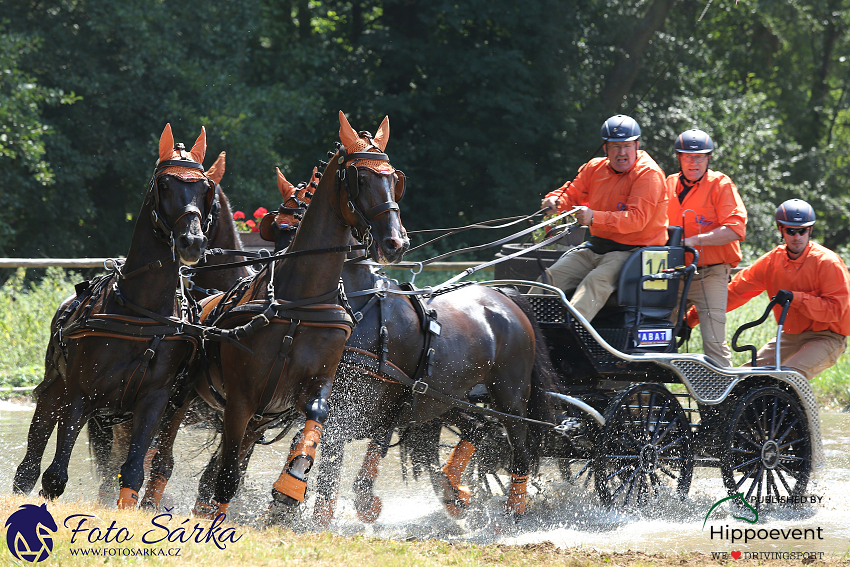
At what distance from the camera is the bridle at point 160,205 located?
14.4 feet

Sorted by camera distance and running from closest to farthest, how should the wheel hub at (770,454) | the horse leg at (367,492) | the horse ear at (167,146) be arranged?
the horse ear at (167,146)
the horse leg at (367,492)
the wheel hub at (770,454)

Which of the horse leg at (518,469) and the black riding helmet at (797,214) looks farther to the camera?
the black riding helmet at (797,214)

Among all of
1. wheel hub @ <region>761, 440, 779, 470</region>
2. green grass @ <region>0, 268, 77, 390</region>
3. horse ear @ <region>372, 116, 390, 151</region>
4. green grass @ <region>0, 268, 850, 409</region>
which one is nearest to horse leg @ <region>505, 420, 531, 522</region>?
wheel hub @ <region>761, 440, 779, 470</region>

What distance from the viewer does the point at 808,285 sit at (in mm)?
6504

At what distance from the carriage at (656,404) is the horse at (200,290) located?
1711 millimetres

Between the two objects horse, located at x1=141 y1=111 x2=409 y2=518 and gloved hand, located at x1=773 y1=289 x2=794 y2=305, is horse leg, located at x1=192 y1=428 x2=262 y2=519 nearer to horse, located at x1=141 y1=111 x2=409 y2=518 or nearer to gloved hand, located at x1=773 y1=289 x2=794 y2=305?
horse, located at x1=141 y1=111 x2=409 y2=518

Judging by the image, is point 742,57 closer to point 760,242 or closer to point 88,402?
point 760,242

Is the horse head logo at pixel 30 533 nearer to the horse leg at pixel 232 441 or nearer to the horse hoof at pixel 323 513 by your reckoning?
the horse leg at pixel 232 441

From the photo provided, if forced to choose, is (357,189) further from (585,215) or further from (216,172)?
(585,215)

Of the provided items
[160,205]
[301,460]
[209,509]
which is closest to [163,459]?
[209,509]

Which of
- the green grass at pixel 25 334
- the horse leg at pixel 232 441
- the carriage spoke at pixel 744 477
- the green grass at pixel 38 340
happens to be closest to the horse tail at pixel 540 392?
the carriage spoke at pixel 744 477

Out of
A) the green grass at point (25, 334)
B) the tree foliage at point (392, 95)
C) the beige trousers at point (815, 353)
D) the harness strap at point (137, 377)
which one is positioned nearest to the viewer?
the harness strap at point (137, 377)

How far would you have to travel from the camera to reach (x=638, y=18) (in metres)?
20.7

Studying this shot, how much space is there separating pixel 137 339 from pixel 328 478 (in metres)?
1.38
